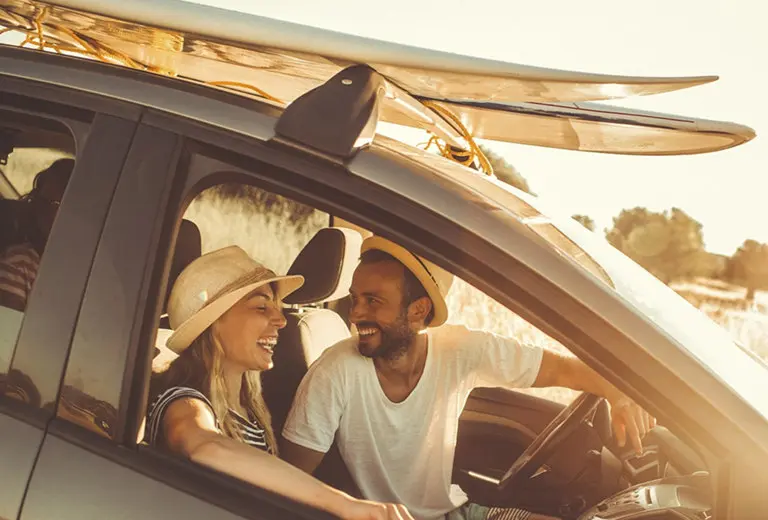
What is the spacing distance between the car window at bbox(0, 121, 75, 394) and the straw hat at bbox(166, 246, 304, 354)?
38cm

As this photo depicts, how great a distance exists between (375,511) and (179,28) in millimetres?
996

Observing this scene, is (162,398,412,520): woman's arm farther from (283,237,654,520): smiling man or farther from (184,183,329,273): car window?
(184,183,329,273): car window

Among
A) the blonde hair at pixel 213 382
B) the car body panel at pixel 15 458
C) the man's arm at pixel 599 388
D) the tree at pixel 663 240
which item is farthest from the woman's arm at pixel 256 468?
the tree at pixel 663 240

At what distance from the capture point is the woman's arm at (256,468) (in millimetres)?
1736

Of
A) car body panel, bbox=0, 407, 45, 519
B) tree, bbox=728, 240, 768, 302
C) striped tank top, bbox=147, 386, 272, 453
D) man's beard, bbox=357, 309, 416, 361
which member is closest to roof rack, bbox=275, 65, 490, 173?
striped tank top, bbox=147, 386, 272, 453

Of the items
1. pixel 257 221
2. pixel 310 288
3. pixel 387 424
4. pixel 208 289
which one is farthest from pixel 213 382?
pixel 257 221

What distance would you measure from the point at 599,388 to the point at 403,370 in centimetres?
56

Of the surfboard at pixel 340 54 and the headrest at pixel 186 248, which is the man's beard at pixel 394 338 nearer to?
the headrest at pixel 186 248

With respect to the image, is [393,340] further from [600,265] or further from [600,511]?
[600,265]

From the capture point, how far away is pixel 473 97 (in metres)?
2.01

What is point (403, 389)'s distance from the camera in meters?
2.61

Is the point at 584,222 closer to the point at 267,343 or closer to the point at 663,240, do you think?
the point at 663,240

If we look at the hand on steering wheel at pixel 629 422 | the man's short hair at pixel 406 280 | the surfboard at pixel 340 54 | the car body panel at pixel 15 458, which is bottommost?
the car body panel at pixel 15 458

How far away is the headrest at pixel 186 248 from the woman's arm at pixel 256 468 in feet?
1.61
